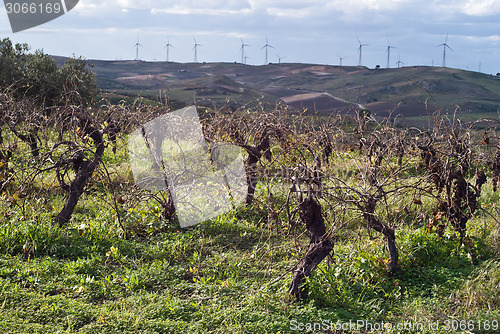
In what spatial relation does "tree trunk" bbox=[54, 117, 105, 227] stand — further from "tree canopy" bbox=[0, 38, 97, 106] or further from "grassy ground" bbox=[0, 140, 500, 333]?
"tree canopy" bbox=[0, 38, 97, 106]

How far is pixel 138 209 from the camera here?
772 centimetres

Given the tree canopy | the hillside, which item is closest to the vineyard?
the tree canopy

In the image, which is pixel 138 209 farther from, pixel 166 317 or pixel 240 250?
pixel 166 317

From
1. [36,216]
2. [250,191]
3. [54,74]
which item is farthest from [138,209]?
[54,74]

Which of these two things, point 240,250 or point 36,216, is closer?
point 240,250

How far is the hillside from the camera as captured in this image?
60.1m

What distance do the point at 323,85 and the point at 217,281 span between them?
8033cm

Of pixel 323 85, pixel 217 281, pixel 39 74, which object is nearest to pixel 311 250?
pixel 217 281

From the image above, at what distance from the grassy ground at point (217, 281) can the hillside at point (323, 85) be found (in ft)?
146

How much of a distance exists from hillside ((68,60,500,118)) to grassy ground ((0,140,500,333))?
44.5 m

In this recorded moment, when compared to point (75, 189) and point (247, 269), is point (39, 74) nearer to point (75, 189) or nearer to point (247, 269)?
point (75, 189)

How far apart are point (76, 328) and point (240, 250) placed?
273 cm

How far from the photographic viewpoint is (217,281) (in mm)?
5332

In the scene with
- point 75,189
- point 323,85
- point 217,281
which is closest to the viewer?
point 217,281
